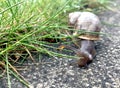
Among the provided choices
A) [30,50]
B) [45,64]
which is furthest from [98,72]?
[30,50]

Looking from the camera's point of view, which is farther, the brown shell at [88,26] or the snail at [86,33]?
the brown shell at [88,26]

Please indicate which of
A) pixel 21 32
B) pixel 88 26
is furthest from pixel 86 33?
pixel 21 32

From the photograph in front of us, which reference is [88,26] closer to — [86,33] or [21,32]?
[86,33]

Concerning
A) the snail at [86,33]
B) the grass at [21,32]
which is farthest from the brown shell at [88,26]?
the grass at [21,32]

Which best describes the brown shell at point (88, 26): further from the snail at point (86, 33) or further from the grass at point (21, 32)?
the grass at point (21, 32)

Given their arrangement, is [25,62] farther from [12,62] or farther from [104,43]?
[104,43]

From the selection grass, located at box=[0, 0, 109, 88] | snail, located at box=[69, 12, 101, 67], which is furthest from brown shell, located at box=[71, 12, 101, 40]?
grass, located at box=[0, 0, 109, 88]
